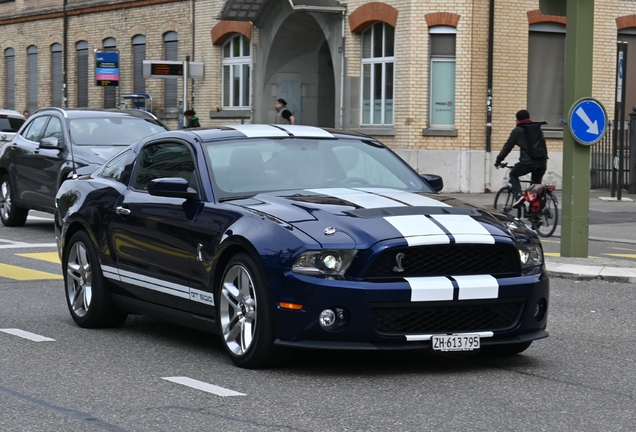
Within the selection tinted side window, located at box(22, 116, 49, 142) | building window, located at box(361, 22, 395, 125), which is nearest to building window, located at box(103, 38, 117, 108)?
building window, located at box(361, 22, 395, 125)

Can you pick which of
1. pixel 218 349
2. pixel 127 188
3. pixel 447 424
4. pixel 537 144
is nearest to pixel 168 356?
pixel 218 349

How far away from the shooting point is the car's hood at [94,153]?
55.3 feet

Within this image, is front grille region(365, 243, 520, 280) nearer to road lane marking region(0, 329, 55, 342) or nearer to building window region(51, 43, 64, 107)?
road lane marking region(0, 329, 55, 342)

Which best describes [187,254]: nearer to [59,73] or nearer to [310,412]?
[310,412]

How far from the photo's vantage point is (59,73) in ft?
142

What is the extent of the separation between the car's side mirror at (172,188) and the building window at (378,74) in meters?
21.5

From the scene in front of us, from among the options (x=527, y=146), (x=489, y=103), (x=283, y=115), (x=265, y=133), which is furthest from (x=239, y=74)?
(x=265, y=133)

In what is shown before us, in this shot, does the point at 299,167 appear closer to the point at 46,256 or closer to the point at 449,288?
the point at 449,288

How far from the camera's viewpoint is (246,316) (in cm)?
732

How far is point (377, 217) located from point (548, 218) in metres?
11.5

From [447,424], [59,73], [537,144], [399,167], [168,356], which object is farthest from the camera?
[59,73]

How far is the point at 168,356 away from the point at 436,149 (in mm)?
20982

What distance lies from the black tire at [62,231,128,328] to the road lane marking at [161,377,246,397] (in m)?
2.02

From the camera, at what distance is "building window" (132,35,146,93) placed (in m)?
38.6
